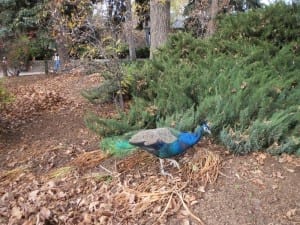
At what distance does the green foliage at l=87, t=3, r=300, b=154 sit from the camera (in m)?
3.61

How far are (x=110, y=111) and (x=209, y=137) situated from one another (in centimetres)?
215

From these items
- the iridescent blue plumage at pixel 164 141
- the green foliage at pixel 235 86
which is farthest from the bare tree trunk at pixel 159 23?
the iridescent blue plumage at pixel 164 141

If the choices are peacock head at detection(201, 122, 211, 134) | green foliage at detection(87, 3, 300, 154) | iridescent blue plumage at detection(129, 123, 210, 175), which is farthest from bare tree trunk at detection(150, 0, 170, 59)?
iridescent blue plumage at detection(129, 123, 210, 175)

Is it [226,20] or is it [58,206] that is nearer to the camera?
[58,206]

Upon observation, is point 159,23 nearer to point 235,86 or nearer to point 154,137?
point 235,86

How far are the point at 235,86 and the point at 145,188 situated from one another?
1.60 metres

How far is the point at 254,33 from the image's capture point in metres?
6.18

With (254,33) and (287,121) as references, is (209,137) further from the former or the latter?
(254,33)

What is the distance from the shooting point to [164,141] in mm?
3213

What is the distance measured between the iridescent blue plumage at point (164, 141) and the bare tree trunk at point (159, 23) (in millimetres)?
4454

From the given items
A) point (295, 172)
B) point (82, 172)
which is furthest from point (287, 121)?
point (82, 172)

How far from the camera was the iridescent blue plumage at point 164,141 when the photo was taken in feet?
10.5

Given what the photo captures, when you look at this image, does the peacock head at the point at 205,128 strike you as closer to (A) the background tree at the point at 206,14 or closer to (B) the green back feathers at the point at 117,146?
(B) the green back feathers at the point at 117,146

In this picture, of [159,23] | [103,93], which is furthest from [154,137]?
[159,23]
